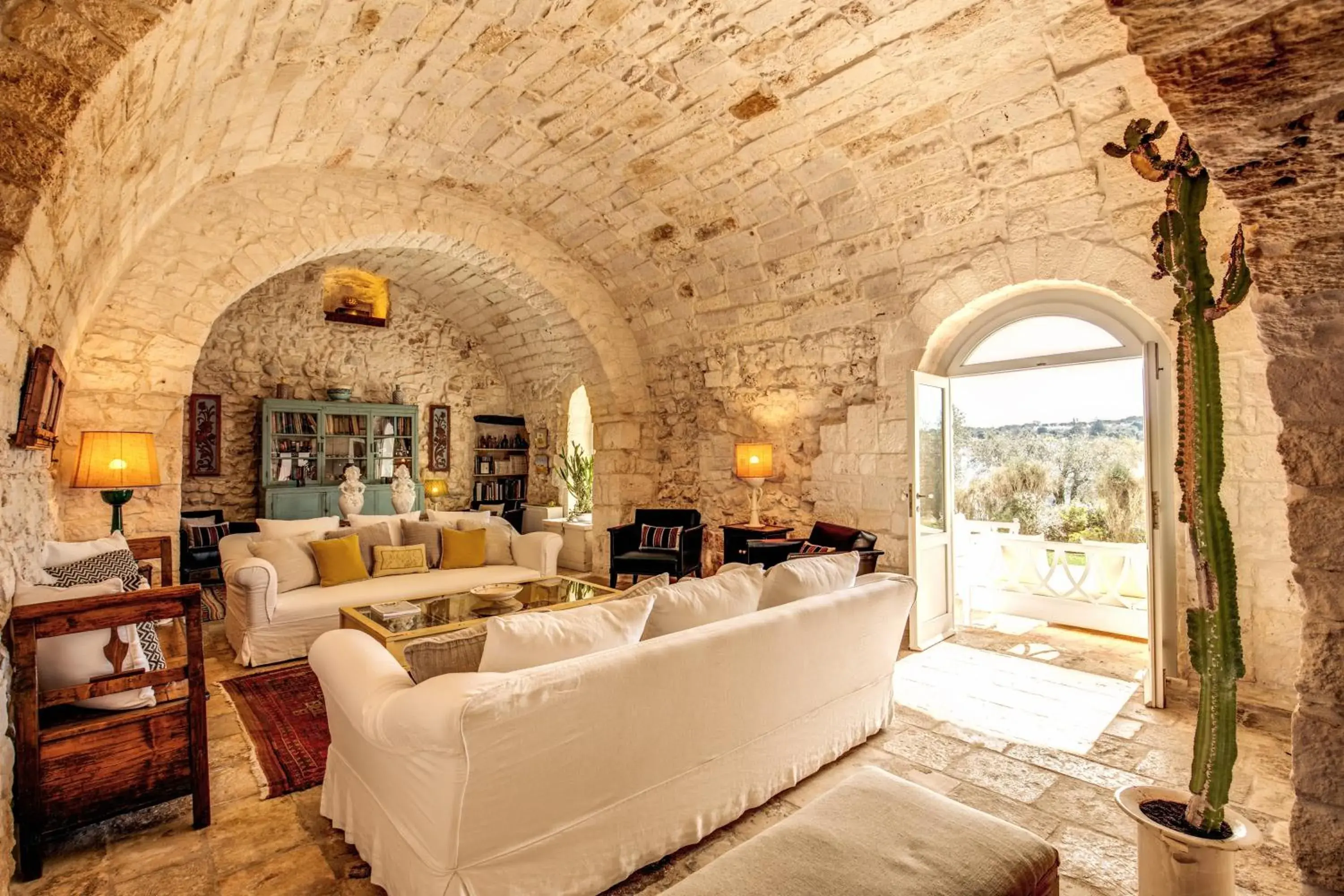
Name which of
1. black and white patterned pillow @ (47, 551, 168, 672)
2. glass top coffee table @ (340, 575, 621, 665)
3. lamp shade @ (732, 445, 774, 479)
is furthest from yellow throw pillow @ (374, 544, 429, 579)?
lamp shade @ (732, 445, 774, 479)

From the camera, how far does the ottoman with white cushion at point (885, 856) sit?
127 centimetres

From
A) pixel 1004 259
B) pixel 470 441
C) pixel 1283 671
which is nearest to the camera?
pixel 1283 671

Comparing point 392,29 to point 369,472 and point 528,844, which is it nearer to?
point 528,844

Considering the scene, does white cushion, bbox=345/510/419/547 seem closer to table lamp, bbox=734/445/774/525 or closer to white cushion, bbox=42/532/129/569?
white cushion, bbox=42/532/129/569

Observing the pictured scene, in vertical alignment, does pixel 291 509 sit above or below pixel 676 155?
below

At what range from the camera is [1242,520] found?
3.40 metres

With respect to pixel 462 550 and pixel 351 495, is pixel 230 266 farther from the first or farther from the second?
pixel 462 550

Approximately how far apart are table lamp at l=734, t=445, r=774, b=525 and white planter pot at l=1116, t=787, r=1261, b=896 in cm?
413

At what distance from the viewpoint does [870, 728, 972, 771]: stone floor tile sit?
9.55 ft

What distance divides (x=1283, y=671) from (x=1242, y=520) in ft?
2.51

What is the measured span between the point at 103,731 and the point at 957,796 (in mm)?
3088

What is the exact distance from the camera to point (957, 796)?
261 cm

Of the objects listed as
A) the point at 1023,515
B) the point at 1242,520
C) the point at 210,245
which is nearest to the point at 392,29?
the point at 210,245

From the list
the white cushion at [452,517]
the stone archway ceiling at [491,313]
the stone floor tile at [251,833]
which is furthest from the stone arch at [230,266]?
the stone floor tile at [251,833]
